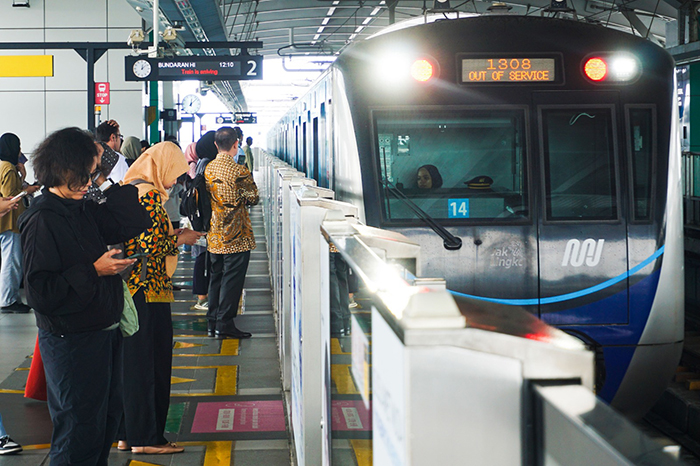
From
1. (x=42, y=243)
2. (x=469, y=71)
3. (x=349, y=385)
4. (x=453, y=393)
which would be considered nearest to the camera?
(x=453, y=393)

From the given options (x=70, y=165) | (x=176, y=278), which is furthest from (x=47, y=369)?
(x=176, y=278)

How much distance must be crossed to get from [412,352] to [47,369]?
2.53m

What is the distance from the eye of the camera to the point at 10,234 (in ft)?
26.8

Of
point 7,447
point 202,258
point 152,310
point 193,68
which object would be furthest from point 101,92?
point 152,310

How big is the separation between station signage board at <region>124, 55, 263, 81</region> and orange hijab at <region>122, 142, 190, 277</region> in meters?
9.37

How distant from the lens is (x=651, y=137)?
15.8 feet

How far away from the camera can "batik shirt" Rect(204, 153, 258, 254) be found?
6602mm

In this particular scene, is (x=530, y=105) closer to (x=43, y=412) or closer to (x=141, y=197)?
(x=141, y=197)

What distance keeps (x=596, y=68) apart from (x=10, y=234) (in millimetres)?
6039

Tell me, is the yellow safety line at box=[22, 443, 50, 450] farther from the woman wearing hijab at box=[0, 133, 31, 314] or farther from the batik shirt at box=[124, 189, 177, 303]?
the woman wearing hijab at box=[0, 133, 31, 314]

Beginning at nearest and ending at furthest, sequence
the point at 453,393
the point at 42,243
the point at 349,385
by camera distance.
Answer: the point at 453,393 → the point at 349,385 → the point at 42,243

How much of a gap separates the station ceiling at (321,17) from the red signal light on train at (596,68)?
764 cm

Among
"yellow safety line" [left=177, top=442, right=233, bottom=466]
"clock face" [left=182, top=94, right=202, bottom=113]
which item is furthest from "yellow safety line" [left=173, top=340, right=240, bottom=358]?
"clock face" [left=182, top=94, right=202, bottom=113]

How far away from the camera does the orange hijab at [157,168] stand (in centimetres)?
400
